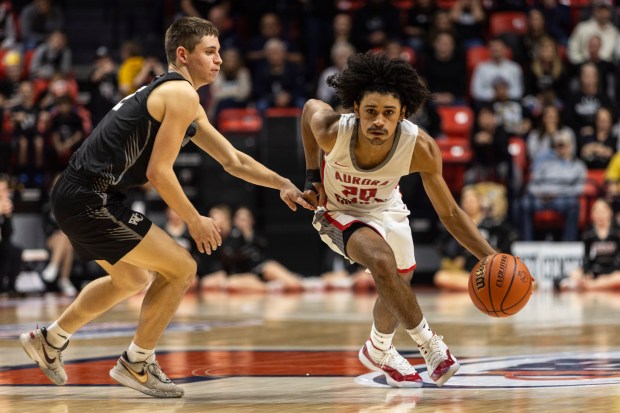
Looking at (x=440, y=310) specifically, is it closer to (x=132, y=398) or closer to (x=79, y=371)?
(x=79, y=371)

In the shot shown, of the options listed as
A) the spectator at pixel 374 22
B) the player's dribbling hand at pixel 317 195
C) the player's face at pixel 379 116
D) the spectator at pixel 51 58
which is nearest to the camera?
the player's face at pixel 379 116

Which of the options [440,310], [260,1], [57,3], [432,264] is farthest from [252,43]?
[440,310]

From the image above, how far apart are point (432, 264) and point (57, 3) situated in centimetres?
758

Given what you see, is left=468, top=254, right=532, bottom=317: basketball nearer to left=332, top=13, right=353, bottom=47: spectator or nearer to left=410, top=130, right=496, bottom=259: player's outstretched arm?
left=410, top=130, right=496, bottom=259: player's outstretched arm

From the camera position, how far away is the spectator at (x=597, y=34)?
16.5 meters

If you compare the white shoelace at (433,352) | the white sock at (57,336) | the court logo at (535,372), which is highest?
the white sock at (57,336)

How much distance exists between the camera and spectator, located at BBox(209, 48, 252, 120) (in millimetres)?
15773

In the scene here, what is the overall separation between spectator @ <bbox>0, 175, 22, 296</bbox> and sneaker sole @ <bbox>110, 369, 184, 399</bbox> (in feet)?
27.8

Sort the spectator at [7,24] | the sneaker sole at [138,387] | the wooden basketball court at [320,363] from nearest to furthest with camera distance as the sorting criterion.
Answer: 1. the wooden basketball court at [320,363]
2. the sneaker sole at [138,387]
3. the spectator at [7,24]

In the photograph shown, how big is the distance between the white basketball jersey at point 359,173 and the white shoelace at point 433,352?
878 mm

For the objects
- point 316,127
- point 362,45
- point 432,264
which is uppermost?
point 362,45

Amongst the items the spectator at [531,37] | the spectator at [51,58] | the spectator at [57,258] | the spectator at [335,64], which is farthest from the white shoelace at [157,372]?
the spectator at [531,37]

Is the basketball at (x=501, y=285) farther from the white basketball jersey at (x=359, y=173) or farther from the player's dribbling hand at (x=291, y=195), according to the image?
the player's dribbling hand at (x=291, y=195)

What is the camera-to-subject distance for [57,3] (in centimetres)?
1803
